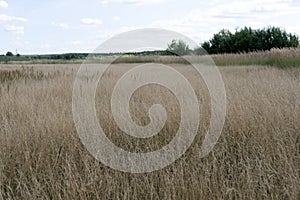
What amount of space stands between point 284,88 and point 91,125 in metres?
3.84

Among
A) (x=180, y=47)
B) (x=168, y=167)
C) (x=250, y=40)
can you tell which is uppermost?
(x=250, y=40)

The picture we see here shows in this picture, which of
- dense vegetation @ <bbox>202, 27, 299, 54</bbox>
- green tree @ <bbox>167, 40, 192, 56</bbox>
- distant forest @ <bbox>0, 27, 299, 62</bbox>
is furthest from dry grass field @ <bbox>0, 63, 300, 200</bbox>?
dense vegetation @ <bbox>202, 27, 299, 54</bbox>

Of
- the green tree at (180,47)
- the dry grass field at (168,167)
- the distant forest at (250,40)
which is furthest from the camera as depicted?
the distant forest at (250,40)

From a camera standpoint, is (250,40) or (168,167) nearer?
(168,167)

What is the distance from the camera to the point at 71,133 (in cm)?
321

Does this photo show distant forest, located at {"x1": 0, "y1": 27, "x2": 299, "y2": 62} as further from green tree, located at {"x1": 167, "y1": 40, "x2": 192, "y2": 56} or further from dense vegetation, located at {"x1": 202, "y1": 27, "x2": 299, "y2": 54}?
green tree, located at {"x1": 167, "y1": 40, "x2": 192, "y2": 56}

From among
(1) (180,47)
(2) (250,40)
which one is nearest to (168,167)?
(1) (180,47)

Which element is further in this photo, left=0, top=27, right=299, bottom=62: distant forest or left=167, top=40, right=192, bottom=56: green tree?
left=0, top=27, right=299, bottom=62: distant forest

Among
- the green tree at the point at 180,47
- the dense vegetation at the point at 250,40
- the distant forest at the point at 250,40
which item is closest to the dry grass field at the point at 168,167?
the green tree at the point at 180,47

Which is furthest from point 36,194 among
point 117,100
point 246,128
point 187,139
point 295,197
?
point 117,100

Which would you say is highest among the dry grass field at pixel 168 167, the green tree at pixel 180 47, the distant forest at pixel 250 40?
the distant forest at pixel 250 40

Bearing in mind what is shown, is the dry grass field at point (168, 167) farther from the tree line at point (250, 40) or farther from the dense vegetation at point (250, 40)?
the dense vegetation at point (250, 40)

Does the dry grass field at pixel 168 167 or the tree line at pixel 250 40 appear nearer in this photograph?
the dry grass field at pixel 168 167

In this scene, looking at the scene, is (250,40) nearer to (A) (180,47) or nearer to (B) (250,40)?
(B) (250,40)
